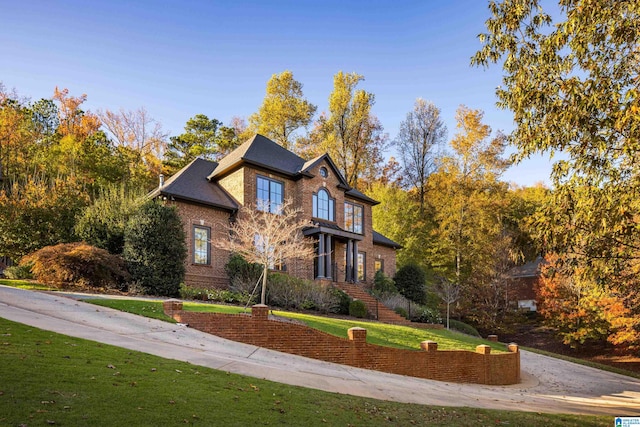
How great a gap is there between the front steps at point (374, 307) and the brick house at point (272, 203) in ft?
5.32

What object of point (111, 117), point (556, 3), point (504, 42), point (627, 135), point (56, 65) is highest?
point (111, 117)

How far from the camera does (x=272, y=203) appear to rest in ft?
85.0

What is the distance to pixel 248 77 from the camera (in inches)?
903

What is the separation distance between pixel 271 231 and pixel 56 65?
37.1 feet

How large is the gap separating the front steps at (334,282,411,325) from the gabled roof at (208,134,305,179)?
7255 millimetres

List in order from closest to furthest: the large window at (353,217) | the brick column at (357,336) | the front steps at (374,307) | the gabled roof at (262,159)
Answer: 1. the brick column at (357,336)
2. the front steps at (374,307)
3. the gabled roof at (262,159)
4. the large window at (353,217)

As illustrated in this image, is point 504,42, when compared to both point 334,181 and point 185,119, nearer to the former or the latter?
point 334,181

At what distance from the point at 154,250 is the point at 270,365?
985cm

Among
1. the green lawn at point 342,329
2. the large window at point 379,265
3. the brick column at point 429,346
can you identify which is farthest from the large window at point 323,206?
the brick column at point 429,346

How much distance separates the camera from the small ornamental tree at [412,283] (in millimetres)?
29812

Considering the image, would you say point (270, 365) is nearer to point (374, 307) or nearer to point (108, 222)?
point (108, 222)

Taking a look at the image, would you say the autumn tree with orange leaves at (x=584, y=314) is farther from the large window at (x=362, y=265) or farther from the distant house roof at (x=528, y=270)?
the distant house roof at (x=528, y=270)

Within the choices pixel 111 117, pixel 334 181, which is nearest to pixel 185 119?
pixel 111 117

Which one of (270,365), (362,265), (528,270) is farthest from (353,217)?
(528,270)
